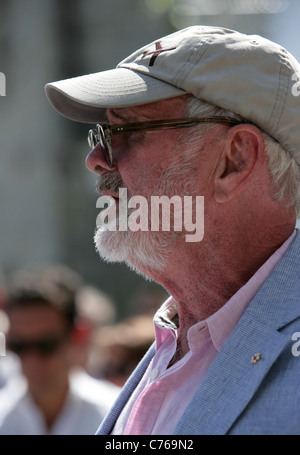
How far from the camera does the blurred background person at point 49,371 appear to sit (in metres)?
3.95

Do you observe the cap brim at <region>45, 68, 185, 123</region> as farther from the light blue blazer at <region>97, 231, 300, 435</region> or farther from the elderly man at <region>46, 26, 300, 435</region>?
the light blue blazer at <region>97, 231, 300, 435</region>

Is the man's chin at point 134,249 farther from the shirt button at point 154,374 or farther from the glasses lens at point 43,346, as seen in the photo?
the glasses lens at point 43,346

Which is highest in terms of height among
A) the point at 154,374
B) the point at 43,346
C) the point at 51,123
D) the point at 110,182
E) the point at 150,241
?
the point at 110,182

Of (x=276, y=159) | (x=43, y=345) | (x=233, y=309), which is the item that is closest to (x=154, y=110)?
(x=276, y=159)

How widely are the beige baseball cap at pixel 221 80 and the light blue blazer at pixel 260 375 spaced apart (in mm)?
430

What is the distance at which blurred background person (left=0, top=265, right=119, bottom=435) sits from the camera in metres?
3.95

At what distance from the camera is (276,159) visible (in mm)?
2135

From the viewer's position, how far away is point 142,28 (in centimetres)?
1619

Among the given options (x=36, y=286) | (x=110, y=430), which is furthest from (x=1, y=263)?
(x=110, y=430)

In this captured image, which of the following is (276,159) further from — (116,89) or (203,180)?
(116,89)

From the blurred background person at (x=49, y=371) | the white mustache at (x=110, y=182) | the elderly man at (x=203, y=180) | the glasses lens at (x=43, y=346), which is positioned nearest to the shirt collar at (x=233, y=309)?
the elderly man at (x=203, y=180)

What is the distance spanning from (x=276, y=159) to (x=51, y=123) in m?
14.6

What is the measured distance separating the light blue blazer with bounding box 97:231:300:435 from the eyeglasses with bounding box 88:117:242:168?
1.53 ft

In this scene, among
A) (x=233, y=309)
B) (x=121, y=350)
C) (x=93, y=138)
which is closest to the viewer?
(x=233, y=309)
